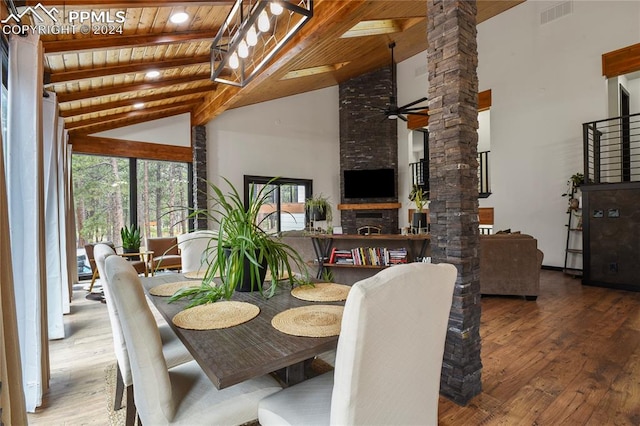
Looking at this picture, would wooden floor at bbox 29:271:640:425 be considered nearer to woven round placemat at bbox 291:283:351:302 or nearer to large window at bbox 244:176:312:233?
woven round placemat at bbox 291:283:351:302

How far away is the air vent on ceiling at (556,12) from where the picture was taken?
5906 mm

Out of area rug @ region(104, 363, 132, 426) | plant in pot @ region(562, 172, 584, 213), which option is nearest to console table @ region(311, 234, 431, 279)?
area rug @ region(104, 363, 132, 426)

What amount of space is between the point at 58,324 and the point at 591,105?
8.27 m

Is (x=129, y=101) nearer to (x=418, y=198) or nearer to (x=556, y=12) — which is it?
(x=418, y=198)

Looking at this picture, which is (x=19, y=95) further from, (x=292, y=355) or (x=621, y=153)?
(x=621, y=153)

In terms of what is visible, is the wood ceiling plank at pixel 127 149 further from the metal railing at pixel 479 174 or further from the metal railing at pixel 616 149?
the metal railing at pixel 616 149

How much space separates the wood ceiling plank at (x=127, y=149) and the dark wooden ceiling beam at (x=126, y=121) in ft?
0.38

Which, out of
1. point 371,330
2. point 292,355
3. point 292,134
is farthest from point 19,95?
point 292,134

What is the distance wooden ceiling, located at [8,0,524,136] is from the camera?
3014mm

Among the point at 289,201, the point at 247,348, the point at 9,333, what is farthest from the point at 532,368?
the point at 289,201

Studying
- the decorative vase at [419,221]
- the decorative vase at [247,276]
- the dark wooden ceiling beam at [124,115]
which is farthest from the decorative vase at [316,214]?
the decorative vase at [247,276]

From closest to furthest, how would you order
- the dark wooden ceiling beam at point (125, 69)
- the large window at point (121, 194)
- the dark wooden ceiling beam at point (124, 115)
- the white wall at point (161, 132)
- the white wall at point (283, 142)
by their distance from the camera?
the dark wooden ceiling beam at point (125, 69) → the dark wooden ceiling beam at point (124, 115) → the large window at point (121, 194) → the white wall at point (161, 132) → the white wall at point (283, 142)

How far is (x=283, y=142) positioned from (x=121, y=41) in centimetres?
513

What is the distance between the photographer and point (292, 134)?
836 cm
